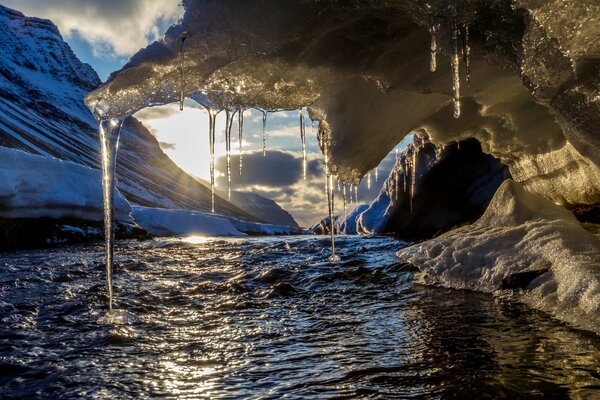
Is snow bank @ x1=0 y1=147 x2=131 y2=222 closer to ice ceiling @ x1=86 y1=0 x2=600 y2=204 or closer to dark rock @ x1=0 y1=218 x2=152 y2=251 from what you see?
dark rock @ x1=0 y1=218 x2=152 y2=251

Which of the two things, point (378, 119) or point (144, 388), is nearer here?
point (144, 388)

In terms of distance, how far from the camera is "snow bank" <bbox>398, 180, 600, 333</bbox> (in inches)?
169

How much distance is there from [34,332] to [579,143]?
21.6ft

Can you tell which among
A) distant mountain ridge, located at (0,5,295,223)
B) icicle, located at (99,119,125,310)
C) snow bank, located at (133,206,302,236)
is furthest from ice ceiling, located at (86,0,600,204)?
distant mountain ridge, located at (0,5,295,223)

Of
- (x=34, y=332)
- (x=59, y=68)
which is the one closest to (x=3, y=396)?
(x=34, y=332)

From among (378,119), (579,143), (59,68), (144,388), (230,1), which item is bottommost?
(144,388)

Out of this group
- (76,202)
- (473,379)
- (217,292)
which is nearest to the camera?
(473,379)

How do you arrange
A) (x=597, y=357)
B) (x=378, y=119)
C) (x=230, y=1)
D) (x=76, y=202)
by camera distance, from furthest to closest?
(x=76, y=202) → (x=378, y=119) → (x=230, y=1) → (x=597, y=357)

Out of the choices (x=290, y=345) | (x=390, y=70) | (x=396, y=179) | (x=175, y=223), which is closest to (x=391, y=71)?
(x=390, y=70)

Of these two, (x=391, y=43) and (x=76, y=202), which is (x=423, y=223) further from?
(x=391, y=43)

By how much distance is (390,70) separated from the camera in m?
6.48

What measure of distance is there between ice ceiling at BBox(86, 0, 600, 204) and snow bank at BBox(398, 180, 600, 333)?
1121 mm

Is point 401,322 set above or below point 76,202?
below

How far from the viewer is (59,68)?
616ft
